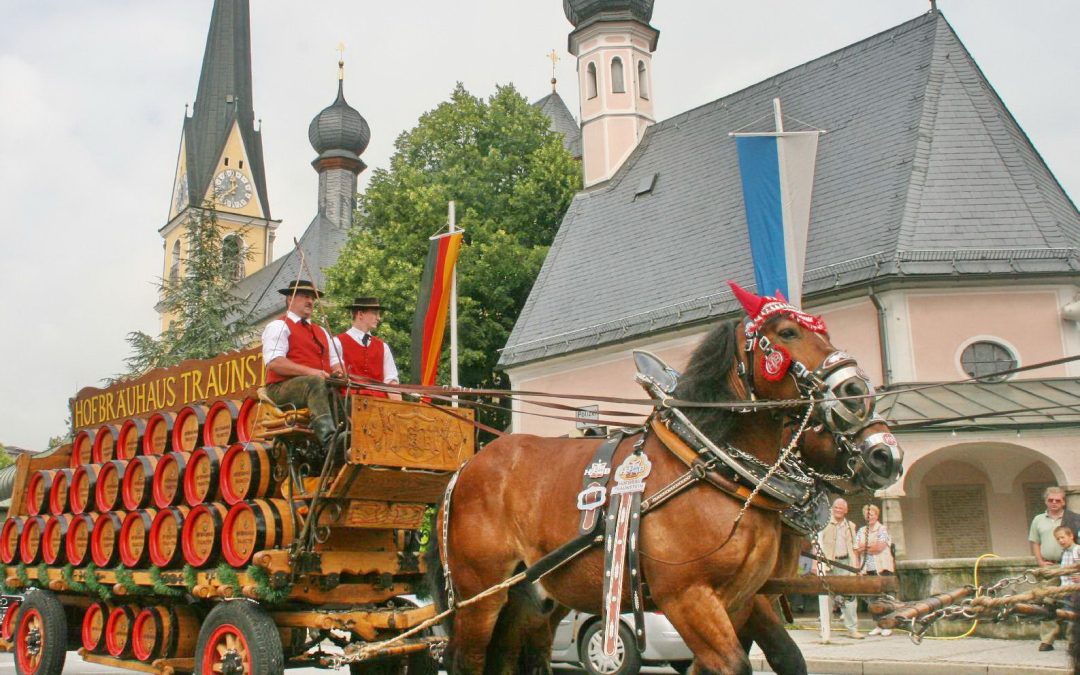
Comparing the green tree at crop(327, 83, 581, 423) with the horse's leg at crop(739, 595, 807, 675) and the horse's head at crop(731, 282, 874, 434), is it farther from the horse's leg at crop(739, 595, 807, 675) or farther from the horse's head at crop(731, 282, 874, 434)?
the horse's head at crop(731, 282, 874, 434)

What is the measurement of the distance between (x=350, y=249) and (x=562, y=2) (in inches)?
446

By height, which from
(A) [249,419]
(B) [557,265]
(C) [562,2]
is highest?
(C) [562,2]

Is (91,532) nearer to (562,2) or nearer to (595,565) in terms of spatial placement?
(595,565)

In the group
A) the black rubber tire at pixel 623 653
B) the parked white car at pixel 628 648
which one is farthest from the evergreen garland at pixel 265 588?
the black rubber tire at pixel 623 653

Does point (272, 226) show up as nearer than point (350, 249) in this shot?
No

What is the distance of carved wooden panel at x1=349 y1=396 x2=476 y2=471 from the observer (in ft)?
21.2

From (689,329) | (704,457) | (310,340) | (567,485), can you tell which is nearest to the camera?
(704,457)

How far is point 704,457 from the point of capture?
5078mm

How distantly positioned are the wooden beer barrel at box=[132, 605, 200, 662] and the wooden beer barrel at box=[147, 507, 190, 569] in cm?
39

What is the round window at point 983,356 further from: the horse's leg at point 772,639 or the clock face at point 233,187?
the clock face at point 233,187

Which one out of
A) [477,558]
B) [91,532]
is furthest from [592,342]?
[477,558]

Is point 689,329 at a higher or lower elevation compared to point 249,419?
higher

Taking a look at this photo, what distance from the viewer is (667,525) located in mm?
5031

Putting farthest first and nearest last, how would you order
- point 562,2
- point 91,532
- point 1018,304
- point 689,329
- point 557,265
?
point 562,2 < point 557,265 < point 689,329 < point 1018,304 < point 91,532
